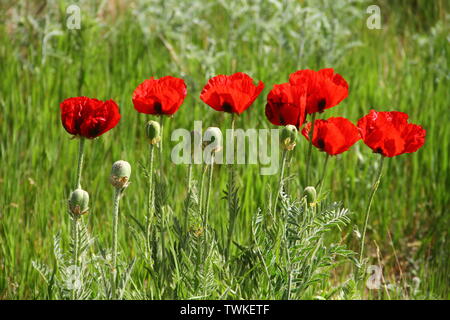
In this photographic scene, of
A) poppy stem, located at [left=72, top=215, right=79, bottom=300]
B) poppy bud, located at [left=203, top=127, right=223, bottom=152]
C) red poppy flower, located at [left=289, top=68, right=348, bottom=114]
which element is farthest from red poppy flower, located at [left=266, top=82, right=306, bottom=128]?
poppy stem, located at [left=72, top=215, right=79, bottom=300]

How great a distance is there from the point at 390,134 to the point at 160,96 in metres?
0.41

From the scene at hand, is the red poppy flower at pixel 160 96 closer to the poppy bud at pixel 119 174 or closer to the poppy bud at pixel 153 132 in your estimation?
the poppy bud at pixel 153 132

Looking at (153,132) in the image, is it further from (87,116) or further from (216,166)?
(216,166)

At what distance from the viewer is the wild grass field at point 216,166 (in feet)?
4.32

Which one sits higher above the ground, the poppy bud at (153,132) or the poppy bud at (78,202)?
the poppy bud at (153,132)

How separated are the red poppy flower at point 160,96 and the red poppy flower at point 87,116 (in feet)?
0.23

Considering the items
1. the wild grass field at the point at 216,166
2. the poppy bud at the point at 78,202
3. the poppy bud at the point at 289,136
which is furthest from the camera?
the wild grass field at the point at 216,166

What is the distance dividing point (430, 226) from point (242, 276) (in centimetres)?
102

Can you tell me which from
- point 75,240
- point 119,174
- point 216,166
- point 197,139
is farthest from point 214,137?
point 216,166

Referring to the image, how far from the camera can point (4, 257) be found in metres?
1.73

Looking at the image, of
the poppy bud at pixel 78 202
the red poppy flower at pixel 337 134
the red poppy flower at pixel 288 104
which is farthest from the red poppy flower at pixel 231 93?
the poppy bud at pixel 78 202

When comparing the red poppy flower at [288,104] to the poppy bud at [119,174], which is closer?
the poppy bud at [119,174]

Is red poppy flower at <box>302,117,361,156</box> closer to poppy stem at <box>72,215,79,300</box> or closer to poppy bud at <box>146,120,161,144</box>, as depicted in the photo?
poppy bud at <box>146,120,161,144</box>

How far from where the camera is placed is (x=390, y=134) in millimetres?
1219
